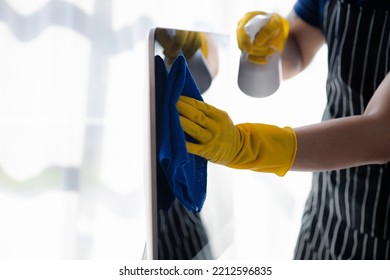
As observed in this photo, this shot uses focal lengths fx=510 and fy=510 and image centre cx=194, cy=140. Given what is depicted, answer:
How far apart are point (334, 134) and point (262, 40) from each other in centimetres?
38

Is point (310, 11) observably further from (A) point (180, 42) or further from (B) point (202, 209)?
(B) point (202, 209)

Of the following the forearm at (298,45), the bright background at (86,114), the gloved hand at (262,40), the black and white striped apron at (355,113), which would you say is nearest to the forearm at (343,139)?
the black and white striped apron at (355,113)

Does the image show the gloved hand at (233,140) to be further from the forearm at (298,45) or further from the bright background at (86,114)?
the bright background at (86,114)

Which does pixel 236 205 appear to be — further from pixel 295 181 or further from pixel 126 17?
pixel 126 17

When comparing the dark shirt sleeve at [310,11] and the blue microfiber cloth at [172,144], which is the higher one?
the dark shirt sleeve at [310,11]

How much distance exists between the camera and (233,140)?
3.00ft

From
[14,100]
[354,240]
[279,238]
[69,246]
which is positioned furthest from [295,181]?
[14,100]

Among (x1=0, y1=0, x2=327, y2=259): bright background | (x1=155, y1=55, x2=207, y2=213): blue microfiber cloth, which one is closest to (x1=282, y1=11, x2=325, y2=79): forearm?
(x1=0, y1=0, x2=327, y2=259): bright background

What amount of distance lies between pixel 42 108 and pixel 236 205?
0.76 m

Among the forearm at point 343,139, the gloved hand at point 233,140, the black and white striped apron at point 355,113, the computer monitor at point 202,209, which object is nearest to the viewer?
the computer monitor at point 202,209

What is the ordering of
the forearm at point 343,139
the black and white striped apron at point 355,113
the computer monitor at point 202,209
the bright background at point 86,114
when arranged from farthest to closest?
1. the bright background at point 86,114
2. the black and white striped apron at point 355,113
3. the forearm at point 343,139
4. the computer monitor at point 202,209

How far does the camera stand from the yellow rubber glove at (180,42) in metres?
0.90

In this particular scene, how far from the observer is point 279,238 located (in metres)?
1.91

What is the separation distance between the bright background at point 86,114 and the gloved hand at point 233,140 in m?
0.59
